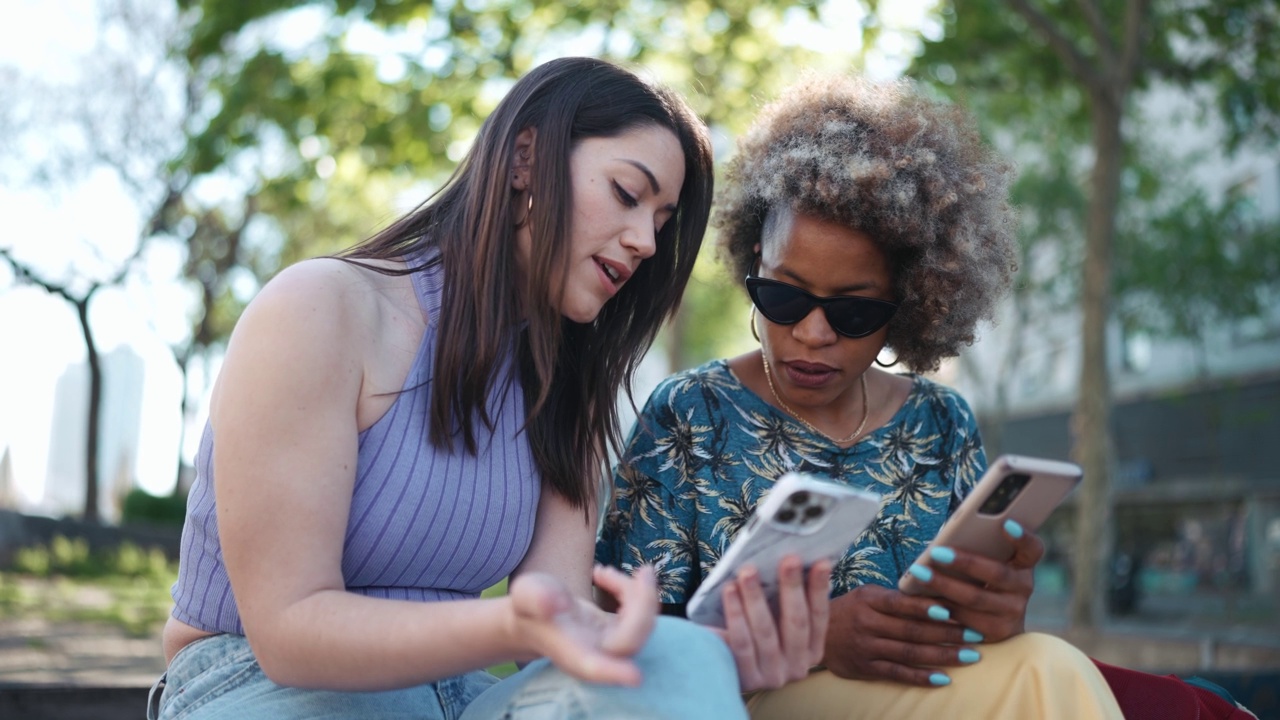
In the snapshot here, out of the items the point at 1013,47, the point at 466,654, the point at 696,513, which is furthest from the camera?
the point at 1013,47

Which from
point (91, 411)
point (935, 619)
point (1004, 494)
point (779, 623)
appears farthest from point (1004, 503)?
point (91, 411)

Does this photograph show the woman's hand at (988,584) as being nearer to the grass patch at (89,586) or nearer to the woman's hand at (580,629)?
the woman's hand at (580,629)

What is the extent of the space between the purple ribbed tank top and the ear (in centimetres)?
23

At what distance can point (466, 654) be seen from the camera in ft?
5.03

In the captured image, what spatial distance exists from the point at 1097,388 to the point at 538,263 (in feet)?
28.8

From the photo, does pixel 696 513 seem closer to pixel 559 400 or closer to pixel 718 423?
pixel 718 423

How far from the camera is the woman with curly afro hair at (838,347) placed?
2779mm

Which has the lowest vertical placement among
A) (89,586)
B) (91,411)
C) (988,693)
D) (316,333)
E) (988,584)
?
(89,586)

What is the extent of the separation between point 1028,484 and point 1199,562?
20483mm

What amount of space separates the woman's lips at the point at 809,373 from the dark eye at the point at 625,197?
0.74 metres

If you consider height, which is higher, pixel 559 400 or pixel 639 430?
pixel 559 400

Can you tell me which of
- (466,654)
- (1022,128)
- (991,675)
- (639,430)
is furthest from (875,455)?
(1022,128)

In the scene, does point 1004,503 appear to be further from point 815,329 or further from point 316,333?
point 316,333

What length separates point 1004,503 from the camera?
6.36 feet
